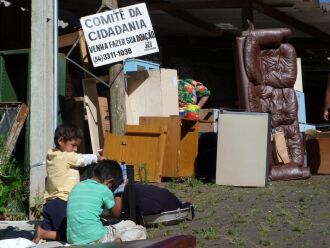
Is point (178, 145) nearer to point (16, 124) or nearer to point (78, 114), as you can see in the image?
point (78, 114)

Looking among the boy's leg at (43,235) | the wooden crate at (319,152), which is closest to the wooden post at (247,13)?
the wooden crate at (319,152)

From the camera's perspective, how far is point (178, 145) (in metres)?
9.27

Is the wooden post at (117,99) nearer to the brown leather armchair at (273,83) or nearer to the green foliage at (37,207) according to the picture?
the brown leather armchair at (273,83)

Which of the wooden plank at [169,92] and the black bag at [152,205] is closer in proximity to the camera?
the black bag at [152,205]

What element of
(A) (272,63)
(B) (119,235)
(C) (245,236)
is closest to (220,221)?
(C) (245,236)

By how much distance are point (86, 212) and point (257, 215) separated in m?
2.12

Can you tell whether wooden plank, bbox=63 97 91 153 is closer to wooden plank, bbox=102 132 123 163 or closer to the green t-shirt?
wooden plank, bbox=102 132 123 163

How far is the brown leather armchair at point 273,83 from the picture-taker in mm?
9586

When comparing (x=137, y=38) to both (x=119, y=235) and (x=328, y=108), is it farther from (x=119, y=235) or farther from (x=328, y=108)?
(x=119, y=235)

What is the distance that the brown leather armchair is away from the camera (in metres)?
9.59

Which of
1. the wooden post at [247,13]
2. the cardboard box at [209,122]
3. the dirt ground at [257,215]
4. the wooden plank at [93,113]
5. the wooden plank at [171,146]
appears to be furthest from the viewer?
the wooden post at [247,13]

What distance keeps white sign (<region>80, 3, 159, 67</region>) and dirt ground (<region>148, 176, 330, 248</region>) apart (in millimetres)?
1754

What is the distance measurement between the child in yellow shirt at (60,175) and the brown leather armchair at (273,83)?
144 inches

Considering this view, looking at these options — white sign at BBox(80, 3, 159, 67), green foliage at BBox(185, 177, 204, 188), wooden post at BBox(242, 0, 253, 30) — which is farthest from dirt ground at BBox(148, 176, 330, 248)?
wooden post at BBox(242, 0, 253, 30)
